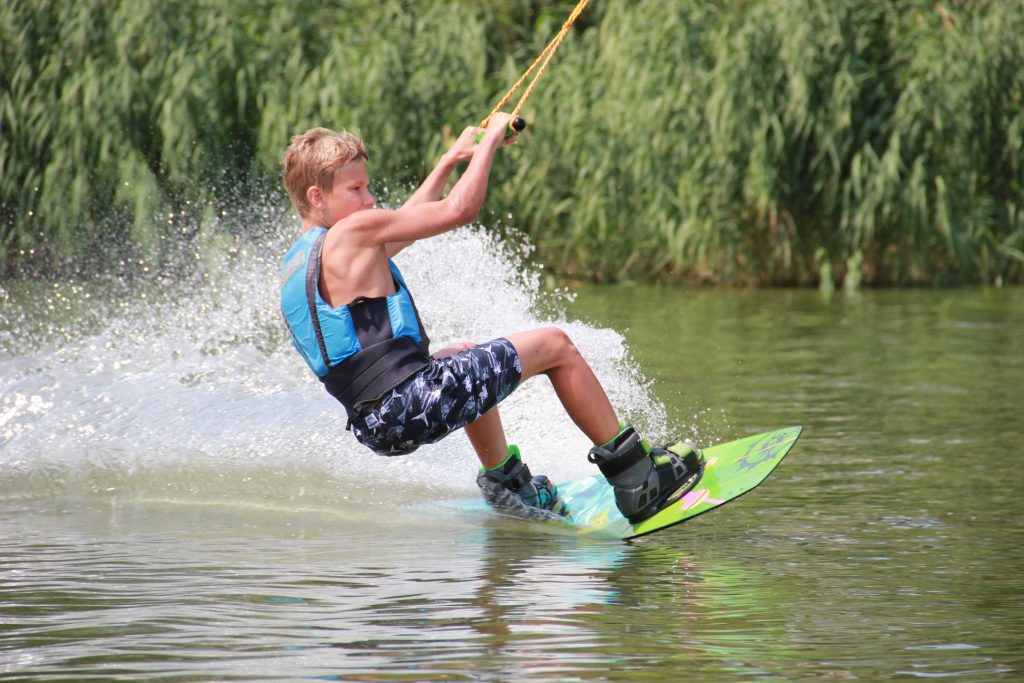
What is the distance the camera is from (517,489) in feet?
15.2

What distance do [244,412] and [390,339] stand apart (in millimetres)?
1788

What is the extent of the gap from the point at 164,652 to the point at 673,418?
11.2ft

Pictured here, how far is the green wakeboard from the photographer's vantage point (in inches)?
173

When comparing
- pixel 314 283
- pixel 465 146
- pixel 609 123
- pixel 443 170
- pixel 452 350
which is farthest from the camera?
pixel 609 123

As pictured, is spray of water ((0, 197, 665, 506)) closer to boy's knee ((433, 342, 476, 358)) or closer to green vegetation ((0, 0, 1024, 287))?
boy's knee ((433, 342, 476, 358))

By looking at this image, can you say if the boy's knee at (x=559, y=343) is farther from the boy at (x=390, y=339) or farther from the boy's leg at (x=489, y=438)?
the boy's leg at (x=489, y=438)

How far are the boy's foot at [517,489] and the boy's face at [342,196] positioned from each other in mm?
913

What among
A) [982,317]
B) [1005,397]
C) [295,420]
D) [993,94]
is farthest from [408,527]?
[993,94]

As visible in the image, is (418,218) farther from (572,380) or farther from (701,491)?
(701,491)

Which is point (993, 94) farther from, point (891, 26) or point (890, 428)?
point (890, 428)

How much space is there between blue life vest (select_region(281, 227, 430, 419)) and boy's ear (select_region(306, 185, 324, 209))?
9 centimetres

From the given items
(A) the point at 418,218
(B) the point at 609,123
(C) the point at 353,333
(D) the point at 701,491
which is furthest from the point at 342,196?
(B) the point at 609,123

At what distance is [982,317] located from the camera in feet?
33.1

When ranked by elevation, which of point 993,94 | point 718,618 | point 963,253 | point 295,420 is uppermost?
point 993,94
